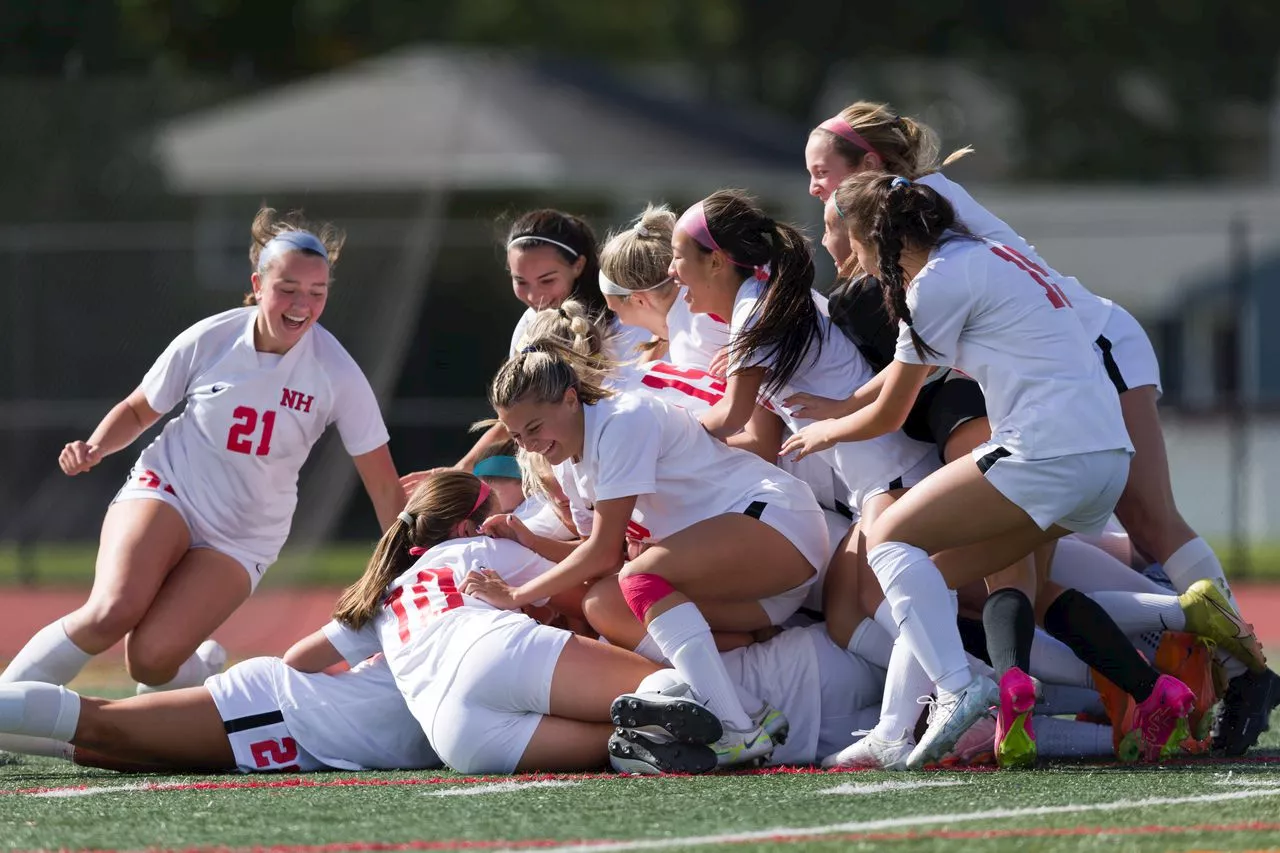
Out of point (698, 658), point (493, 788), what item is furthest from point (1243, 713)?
point (493, 788)

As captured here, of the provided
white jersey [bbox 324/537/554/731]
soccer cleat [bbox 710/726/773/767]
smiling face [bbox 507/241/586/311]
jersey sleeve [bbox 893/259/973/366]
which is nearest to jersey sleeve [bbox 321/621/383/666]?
white jersey [bbox 324/537/554/731]

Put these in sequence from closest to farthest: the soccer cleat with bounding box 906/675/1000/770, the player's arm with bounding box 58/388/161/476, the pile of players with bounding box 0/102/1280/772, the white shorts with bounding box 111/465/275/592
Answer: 1. the soccer cleat with bounding box 906/675/1000/770
2. the pile of players with bounding box 0/102/1280/772
3. the player's arm with bounding box 58/388/161/476
4. the white shorts with bounding box 111/465/275/592

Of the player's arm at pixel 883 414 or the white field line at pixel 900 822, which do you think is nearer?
the white field line at pixel 900 822

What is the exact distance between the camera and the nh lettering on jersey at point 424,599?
16.7 feet

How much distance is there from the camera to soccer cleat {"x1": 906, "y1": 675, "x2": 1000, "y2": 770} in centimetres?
469

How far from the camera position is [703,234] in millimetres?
5352

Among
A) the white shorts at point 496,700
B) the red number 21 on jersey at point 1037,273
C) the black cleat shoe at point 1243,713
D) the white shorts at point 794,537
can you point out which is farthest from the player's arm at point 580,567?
the black cleat shoe at point 1243,713

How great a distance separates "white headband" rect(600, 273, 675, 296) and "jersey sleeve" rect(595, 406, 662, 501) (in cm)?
83

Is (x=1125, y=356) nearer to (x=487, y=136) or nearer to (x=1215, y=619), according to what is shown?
(x=1215, y=619)

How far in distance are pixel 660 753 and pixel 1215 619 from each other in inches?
67.7

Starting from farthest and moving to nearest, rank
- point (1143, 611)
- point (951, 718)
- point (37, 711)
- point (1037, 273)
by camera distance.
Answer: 1. point (1143, 611)
2. point (37, 711)
3. point (1037, 273)
4. point (951, 718)

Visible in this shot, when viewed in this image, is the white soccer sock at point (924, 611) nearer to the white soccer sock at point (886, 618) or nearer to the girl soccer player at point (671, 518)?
the white soccer sock at point (886, 618)

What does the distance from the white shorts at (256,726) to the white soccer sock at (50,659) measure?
76cm

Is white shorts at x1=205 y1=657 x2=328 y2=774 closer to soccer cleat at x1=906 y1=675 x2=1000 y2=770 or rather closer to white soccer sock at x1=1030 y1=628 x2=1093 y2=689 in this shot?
soccer cleat at x1=906 y1=675 x2=1000 y2=770
